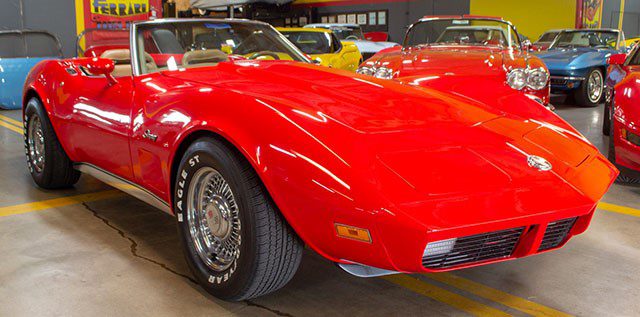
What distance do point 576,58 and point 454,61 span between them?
4.43m

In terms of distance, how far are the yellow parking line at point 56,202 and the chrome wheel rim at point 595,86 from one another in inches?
315

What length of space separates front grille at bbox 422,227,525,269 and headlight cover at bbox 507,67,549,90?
4039mm

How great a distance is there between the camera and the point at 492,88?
146 inches

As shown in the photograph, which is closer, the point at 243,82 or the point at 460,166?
the point at 460,166

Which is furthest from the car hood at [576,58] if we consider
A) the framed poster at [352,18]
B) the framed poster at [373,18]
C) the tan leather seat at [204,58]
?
the framed poster at [352,18]

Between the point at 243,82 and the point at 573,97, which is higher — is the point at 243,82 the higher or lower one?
the higher one

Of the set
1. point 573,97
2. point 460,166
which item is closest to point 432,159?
point 460,166

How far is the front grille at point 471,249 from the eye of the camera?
2209mm

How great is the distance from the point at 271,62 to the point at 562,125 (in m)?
1.58

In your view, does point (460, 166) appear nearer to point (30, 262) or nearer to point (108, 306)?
point (108, 306)

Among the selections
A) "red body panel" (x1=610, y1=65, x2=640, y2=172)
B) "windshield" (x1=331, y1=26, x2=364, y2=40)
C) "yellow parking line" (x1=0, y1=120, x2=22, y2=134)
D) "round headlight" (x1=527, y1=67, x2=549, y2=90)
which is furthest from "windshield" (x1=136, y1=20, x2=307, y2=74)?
"windshield" (x1=331, y1=26, x2=364, y2=40)

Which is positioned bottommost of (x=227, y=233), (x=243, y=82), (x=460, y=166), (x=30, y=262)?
(x=30, y=262)

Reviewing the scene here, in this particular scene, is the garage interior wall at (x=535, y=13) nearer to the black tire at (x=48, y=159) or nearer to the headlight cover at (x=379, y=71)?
the headlight cover at (x=379, y=71)

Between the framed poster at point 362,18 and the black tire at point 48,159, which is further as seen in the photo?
the framed poster at point 362,18
